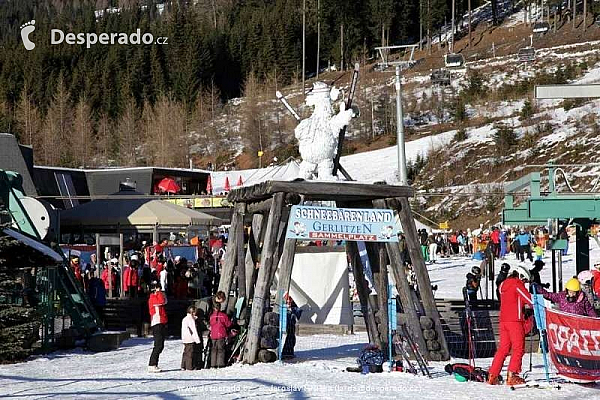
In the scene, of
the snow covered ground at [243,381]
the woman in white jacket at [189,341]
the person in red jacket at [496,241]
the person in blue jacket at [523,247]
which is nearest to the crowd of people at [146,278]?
the snow covered ground at [243,381]

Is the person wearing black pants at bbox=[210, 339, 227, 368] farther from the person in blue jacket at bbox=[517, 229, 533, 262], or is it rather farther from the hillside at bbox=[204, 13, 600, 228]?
the hillside at bbox=[204, 13, 600, 228]

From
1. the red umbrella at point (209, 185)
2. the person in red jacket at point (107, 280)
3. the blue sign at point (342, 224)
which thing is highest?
the red umbrella at point (209, 185)

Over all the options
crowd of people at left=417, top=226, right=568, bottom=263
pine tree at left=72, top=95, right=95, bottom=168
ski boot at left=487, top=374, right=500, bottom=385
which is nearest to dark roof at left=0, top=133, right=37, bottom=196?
crowd of people at left=417, top=226, right=568, bottom=263

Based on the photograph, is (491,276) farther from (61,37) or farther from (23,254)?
(61,37)

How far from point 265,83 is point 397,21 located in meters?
17.5

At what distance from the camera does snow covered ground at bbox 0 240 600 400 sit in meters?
11.5

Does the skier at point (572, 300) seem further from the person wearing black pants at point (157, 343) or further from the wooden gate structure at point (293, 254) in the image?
the person wearing black pants at point (157, 343)

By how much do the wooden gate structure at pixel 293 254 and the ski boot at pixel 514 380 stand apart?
2526 mm

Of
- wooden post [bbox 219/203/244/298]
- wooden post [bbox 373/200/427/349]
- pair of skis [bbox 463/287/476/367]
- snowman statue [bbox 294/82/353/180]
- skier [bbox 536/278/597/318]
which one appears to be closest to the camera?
skier [bbox 536/278/597/318]

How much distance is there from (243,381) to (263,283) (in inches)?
77.1

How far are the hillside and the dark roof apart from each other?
65.2 feet

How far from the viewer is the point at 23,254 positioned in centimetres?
1838

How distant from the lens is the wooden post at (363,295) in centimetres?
1522

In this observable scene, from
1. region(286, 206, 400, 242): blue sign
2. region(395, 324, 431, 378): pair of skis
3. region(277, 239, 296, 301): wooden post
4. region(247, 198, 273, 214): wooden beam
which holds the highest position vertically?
region(247, 198, 273, 214): wooden beam
